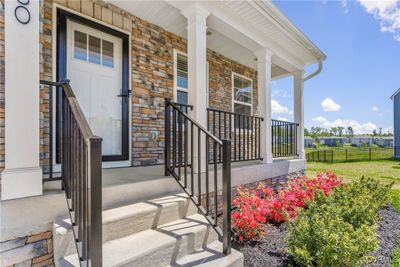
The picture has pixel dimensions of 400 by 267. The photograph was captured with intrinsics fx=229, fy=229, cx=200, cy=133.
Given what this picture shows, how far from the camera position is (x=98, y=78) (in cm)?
340

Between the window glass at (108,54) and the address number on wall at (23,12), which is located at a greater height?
the window glass at (108,54)

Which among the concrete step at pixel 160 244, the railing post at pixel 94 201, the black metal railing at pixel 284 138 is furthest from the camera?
the black metal railing at pixel 284 138

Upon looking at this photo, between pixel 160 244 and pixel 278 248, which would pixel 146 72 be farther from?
pixel 278 248

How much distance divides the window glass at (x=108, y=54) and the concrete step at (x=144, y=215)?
2.26 metres

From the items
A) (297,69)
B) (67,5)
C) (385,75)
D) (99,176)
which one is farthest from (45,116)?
(385,75)

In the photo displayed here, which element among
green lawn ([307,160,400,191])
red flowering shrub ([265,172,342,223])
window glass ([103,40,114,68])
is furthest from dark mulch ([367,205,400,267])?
window glass ([103,40,114,68])

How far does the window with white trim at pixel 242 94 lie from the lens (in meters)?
6.10

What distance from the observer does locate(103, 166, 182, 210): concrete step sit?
2240 mm

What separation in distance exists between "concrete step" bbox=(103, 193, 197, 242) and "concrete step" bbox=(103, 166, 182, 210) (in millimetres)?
127

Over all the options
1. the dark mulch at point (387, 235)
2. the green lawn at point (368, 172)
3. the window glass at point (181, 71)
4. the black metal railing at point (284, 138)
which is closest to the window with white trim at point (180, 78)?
the window glass at point (181, 71)

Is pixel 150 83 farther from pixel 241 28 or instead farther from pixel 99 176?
pixel 99 176

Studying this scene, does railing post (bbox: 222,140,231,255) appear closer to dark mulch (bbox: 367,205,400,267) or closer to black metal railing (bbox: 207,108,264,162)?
black metal railing (bbox: 207,108,264,162)

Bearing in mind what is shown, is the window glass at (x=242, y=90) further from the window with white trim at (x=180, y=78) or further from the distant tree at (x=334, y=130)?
the distant tree at (x=334, y=130)

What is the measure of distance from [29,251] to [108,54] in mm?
2768
